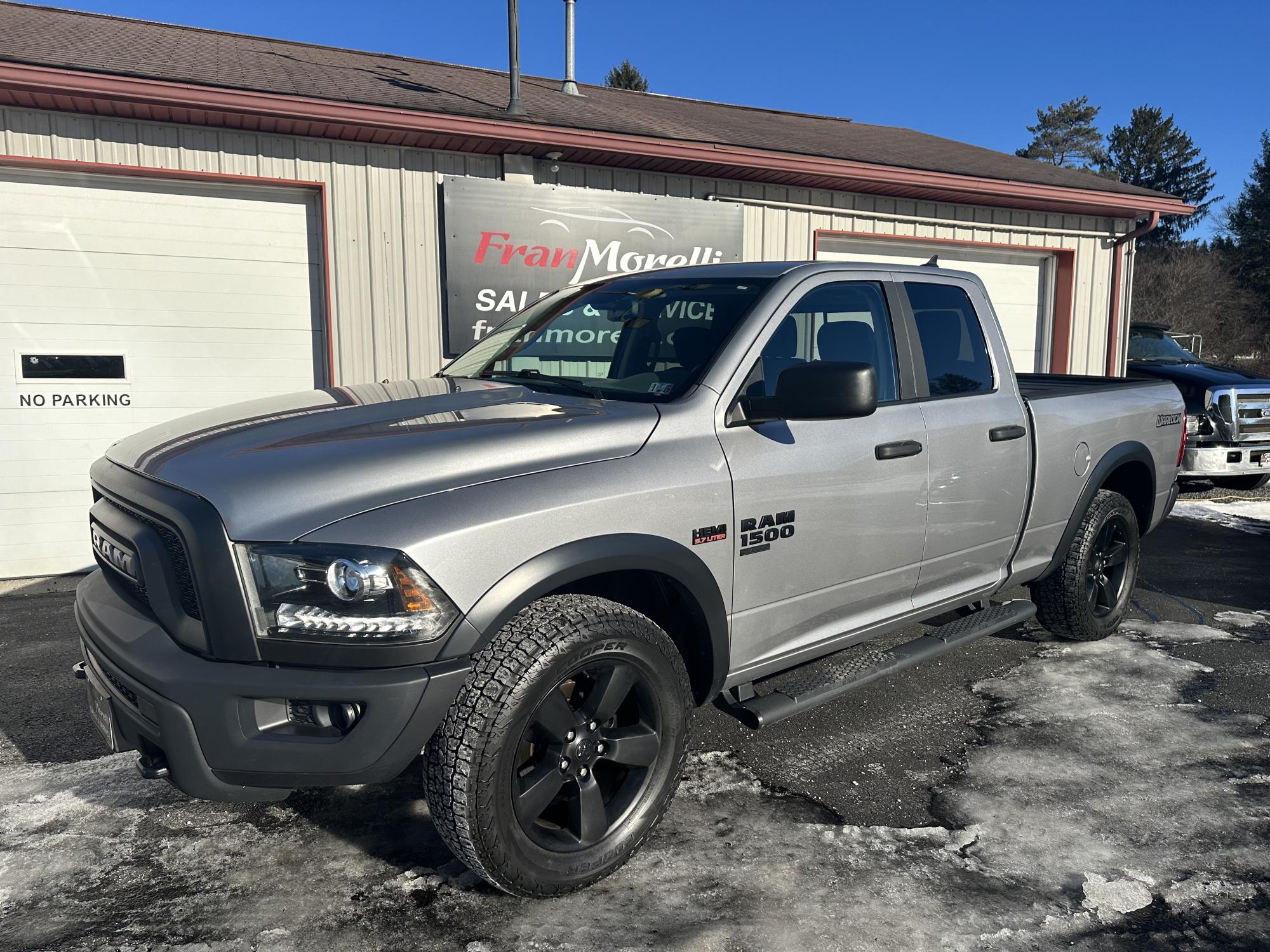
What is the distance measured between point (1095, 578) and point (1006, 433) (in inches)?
57.0

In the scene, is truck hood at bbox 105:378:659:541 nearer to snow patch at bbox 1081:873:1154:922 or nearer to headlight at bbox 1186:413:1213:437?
snow patch at bbox 1081:873:1154:922

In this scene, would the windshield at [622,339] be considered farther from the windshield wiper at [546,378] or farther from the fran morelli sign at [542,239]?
the fran morelli sign at [542,239]

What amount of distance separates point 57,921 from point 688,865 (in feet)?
5.92

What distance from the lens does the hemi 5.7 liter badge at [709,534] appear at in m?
2.95

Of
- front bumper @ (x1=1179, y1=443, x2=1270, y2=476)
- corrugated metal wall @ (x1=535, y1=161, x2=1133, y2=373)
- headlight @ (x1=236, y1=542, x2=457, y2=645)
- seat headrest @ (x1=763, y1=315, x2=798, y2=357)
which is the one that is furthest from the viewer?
front bumper @ (x1=1179, y1=443, x2=1270, y2=476)

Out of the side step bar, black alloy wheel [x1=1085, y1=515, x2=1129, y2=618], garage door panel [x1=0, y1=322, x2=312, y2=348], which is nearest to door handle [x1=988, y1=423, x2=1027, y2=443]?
the side step bar

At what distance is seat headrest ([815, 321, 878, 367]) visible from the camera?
3813 mm

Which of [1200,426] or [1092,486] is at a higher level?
[1092,486]

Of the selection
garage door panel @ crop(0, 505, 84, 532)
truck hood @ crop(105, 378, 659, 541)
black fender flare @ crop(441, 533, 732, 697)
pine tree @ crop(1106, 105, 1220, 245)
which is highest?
pine tree @ crop(1106, 105, 1220, 245)

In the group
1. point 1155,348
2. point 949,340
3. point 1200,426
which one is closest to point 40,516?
point 949,340

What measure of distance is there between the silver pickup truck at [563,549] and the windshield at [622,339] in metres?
0.02

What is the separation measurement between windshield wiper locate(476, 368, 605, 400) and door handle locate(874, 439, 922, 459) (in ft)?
3.56

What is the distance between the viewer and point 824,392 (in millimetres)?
2996

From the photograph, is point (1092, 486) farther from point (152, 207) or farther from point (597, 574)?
point (152, 207)
